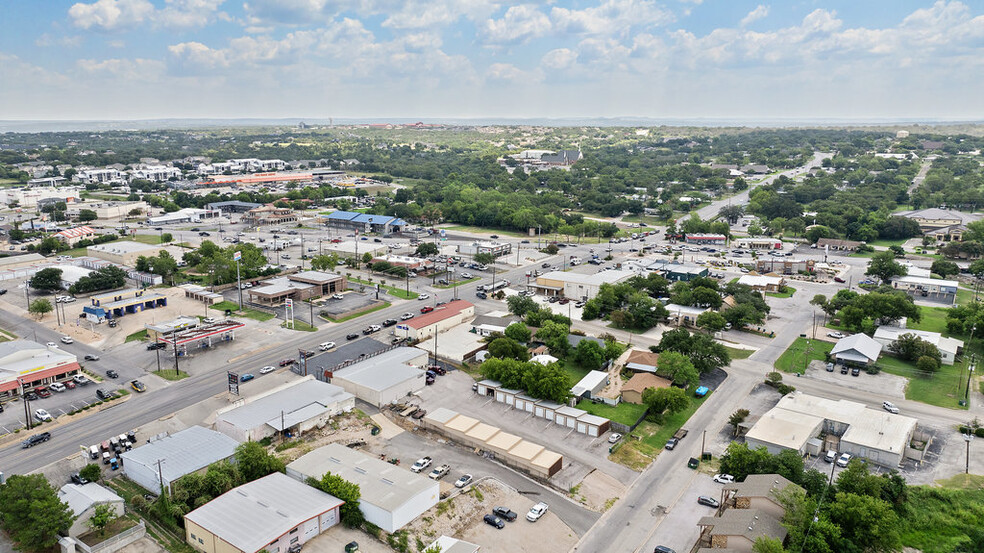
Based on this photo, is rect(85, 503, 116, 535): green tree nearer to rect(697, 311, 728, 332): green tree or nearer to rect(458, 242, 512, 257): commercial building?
rect(697, 311, 728, 332): green tree

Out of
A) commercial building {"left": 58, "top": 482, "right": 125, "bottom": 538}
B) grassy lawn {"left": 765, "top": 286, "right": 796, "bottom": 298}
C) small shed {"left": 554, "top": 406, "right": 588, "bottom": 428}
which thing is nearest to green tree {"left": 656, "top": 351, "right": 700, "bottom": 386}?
small shed {"left": 554, "top": 406, "right": 588, "bottom": 428}

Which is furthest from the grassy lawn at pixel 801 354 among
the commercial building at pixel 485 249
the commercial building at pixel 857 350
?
the commercial building at pixel 485 249

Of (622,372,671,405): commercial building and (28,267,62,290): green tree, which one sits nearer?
(622,372,671,405): commercial building

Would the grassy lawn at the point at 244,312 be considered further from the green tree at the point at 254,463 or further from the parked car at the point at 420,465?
the parked car at the point at 420,465

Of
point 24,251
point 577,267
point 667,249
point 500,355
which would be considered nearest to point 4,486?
point 500,355

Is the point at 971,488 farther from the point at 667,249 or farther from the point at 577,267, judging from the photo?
the point at 667,249

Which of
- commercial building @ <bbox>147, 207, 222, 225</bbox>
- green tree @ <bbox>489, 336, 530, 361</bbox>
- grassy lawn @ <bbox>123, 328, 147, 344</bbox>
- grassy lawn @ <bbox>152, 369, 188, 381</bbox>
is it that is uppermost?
commercial building @ <bbox>147, 207, 222, 225</bbox>
